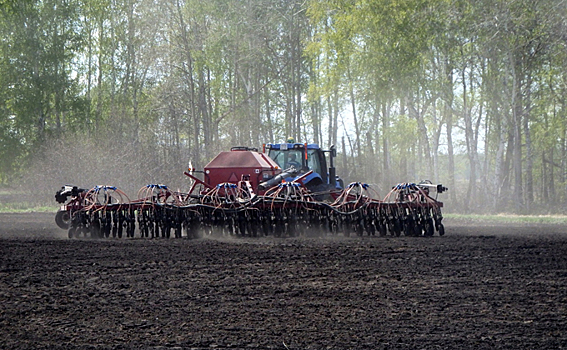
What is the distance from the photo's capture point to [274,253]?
10023 millimetres

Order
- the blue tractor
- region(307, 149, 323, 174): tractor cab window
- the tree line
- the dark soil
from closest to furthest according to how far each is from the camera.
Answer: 1. the dark soil
2. the blue tractor
3. region(307, 149, 323, 174): tractor cab window
4. the tree line

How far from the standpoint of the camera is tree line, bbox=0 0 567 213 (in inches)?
985

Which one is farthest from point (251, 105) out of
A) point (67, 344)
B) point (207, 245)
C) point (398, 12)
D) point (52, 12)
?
point (67, 344)

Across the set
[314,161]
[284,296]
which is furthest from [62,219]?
[284,296]

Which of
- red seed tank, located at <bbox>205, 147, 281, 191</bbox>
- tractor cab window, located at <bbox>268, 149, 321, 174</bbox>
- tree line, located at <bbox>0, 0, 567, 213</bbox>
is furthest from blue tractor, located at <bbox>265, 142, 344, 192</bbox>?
tree line, located at <bbox>0, 0, 567, 213</bbox>

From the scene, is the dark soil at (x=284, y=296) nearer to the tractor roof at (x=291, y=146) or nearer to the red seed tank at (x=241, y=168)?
the red seed tank at (x=241, y=168)

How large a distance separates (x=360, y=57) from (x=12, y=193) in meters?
15.9

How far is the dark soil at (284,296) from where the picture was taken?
5.27 meters

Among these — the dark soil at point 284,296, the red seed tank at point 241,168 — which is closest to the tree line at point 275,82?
the red seed tank at point 241,168

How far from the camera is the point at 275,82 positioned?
3781 centimetres

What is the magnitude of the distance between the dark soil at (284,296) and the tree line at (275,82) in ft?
49.7

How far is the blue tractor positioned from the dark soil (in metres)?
3.64

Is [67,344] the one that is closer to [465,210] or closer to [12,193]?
[465,210]

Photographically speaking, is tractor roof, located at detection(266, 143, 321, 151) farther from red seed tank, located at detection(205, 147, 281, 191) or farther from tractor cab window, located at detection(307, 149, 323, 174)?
red seed tank, located at detection(205, 147, 281, 191)
